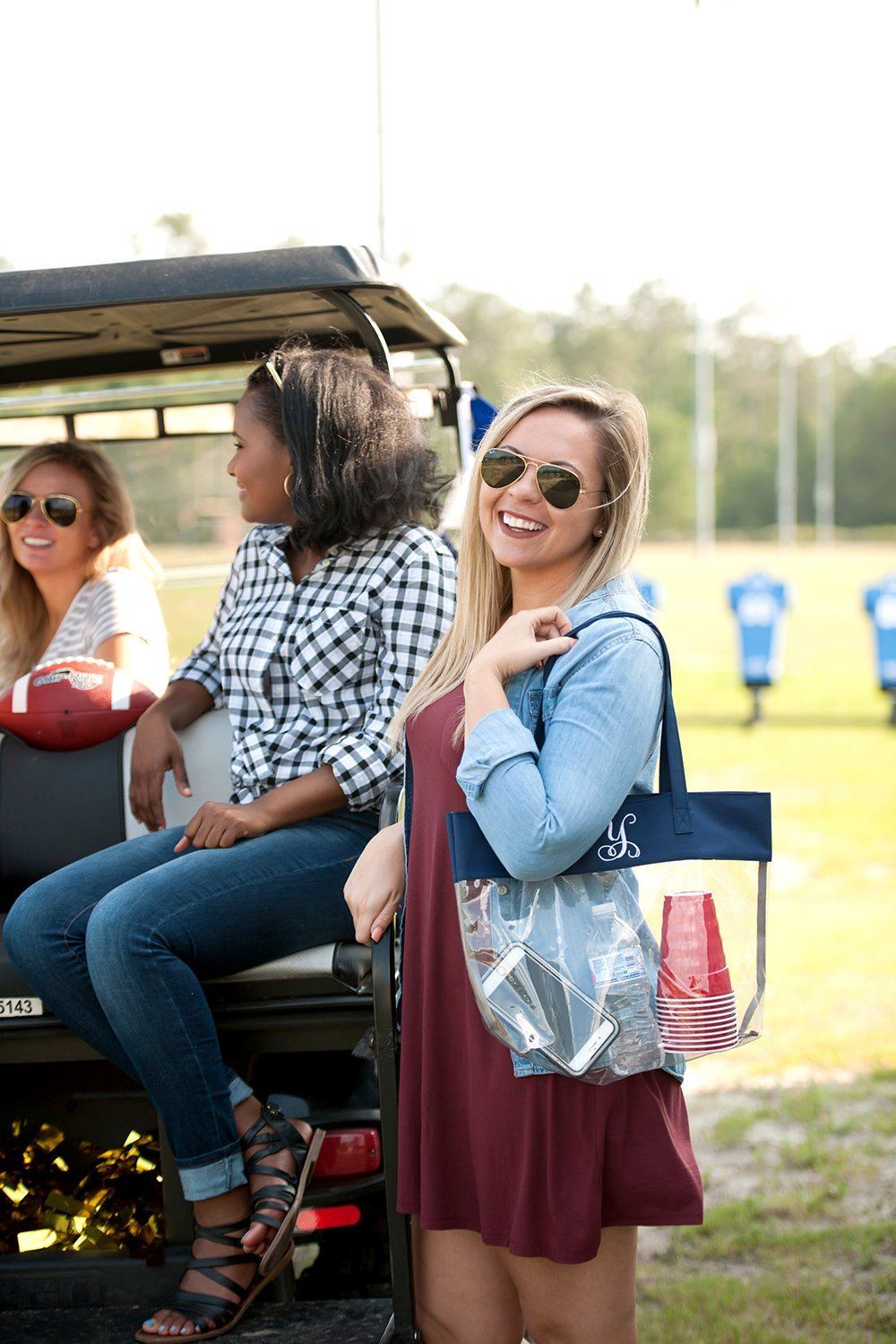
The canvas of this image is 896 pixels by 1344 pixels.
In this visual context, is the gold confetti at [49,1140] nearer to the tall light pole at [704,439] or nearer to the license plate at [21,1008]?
the license plate at [21,1008]

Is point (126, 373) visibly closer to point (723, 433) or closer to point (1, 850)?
point (1, 850)

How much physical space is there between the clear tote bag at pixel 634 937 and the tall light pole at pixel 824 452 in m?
62.2

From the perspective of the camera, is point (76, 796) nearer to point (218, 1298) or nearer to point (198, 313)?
point (198, 313)

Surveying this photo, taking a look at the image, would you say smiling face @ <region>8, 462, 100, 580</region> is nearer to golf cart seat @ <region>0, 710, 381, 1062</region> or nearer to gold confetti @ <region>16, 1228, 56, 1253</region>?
golf cart seat @ <region>0, 710, 381, 1062</region>

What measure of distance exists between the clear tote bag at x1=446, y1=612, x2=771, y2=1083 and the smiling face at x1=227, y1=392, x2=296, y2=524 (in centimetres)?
119

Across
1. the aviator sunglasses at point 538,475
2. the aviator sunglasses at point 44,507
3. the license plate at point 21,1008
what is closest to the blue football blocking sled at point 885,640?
the aviator sunglasses at point 44,507

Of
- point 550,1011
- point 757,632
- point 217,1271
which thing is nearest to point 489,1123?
point 550,1011

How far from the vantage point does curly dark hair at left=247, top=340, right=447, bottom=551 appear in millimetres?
2715

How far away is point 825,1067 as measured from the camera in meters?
4.83

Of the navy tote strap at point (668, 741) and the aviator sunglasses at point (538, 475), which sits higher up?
the aviator sunglasses at point (538, 475)

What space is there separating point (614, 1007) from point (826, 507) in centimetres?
6424

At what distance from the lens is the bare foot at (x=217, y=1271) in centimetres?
221

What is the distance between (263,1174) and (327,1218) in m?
0.20

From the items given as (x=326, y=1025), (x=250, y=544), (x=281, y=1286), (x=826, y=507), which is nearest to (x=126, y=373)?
(x=250, y=544)
